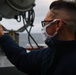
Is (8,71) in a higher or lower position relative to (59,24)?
lower

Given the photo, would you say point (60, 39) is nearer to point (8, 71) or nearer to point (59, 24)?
point (59, 24)

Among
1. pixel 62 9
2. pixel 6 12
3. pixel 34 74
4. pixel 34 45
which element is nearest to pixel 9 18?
pixel 6 12

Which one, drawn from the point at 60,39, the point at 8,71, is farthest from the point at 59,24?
the point at 8,71

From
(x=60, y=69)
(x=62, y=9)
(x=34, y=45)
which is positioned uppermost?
(x=62, y=9)

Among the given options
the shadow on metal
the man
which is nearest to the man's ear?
the man

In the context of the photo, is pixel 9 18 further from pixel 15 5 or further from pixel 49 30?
pixel 49 30

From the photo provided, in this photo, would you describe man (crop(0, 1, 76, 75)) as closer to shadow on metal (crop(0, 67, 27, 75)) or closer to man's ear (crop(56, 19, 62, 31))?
man's ear (crop(56, 19, 62, 31))

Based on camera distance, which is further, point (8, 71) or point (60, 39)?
point (8, 71)

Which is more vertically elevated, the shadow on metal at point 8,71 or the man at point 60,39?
the man at point 60,39

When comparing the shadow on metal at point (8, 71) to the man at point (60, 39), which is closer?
the man at point (60, 39)

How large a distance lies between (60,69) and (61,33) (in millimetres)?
175

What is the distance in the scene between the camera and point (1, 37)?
147 centimetres

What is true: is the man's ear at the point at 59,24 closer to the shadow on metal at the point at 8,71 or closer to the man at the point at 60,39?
the man at the point at 60,39

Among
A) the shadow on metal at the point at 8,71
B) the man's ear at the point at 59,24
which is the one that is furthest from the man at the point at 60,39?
the shadow on metal at the point at 8,71
